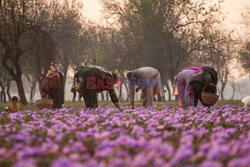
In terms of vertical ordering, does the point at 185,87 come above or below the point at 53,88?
below

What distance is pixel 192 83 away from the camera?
1012cm

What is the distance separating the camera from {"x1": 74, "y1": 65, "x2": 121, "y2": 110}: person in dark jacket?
9.65 m

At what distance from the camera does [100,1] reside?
109 ft

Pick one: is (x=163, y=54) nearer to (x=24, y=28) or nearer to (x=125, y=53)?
(x=125, y=53)

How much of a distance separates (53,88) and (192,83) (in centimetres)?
480

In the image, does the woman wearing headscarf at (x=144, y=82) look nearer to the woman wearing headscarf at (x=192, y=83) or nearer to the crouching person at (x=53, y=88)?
the woman wearing headscarf at (x=192, y=83)

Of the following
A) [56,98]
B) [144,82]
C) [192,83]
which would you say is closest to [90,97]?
[56,98]

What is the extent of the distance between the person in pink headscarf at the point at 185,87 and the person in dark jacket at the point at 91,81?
106 inches

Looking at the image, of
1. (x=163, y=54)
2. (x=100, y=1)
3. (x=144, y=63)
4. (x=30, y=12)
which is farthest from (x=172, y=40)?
(x=30, y=12)

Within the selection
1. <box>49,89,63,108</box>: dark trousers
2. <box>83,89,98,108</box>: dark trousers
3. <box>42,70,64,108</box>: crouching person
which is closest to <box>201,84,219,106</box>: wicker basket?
<box>83,89,98,108</box>: dark trousers

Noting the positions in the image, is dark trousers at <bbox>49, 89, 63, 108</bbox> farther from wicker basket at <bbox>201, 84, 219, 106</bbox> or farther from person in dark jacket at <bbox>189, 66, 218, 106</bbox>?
wicker basket at <bbox>201, 84, 219, 106</bbox>

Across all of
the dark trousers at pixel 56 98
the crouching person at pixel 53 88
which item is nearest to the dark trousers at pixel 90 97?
the crouching person at pixel 53 88

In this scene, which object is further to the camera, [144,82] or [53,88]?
[144,82]

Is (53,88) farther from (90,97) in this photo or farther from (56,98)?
(90,97)
